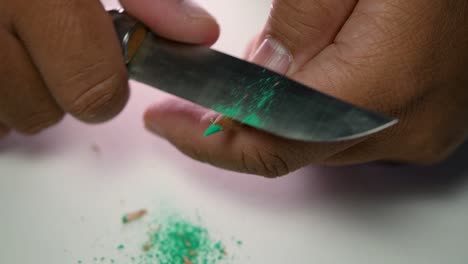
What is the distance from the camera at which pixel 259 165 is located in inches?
31.0

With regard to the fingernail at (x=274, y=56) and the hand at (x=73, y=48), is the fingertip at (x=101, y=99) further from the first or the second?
the fingernail at (x=274, y=56)

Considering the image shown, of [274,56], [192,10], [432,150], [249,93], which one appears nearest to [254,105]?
[249,93]

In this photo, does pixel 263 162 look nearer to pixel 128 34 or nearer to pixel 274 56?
pixel 274 56

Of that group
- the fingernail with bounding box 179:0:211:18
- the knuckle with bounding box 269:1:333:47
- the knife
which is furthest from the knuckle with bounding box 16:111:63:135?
the knuckle with bounding box 269:1:333:47

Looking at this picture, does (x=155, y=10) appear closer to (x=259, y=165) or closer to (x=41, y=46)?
(x=41, y=46)

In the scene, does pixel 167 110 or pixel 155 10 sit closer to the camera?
pixel 155 10

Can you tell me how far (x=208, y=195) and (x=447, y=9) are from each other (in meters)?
0.55

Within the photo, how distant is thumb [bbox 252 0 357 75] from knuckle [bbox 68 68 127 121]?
243 millimetres

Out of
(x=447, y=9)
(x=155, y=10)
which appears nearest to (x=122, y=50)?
(x=155, y=10)

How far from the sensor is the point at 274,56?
0.82 meters

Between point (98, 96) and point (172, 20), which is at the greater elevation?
point (172, 20)

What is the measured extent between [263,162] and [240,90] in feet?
0.44

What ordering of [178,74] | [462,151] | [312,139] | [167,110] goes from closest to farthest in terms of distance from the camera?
1. [312,139]
2. [178,74]
3. [167,110]
4. [462,151]

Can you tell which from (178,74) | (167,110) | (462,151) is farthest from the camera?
(462,151)
